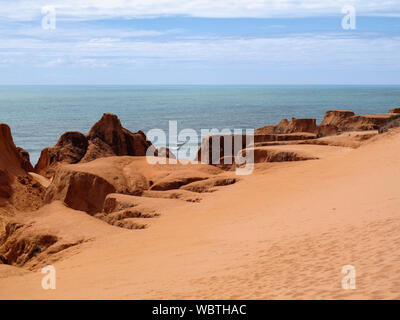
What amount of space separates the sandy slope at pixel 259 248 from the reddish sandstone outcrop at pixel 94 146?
1631cm

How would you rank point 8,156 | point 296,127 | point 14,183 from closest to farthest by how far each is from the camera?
point 14,183 < point 8,156 < point 296,127

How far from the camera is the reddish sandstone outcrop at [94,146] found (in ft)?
104

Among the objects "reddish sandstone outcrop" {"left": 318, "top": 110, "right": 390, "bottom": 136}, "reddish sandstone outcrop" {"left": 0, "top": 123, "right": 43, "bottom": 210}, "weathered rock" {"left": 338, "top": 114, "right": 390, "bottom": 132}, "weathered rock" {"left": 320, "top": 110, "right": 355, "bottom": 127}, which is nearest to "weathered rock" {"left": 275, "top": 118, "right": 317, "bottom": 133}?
"reddish sandstone outcrop" {"left": 318, "top": 110, "right": 390, "bottom": 136}

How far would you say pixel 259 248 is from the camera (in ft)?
31.2

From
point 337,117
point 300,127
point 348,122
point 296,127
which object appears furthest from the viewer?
point 337,117

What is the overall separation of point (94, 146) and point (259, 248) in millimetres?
24503

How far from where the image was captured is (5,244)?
14.1 metres

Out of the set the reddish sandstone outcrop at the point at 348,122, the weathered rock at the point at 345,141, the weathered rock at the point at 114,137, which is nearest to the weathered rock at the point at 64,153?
the weathered rock at the point at 114,137

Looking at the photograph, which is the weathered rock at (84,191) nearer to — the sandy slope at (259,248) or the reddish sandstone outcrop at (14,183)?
the sandy slope at (259,248)

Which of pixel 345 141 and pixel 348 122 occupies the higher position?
pixel 348 122

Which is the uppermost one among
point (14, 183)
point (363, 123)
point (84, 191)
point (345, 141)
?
point (363, 123)

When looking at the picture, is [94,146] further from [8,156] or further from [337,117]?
[337,117]

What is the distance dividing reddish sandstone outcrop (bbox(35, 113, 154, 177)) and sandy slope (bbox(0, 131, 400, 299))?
53.5 ft

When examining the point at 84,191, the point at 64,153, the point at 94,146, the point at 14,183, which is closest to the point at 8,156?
the point at 14,183
